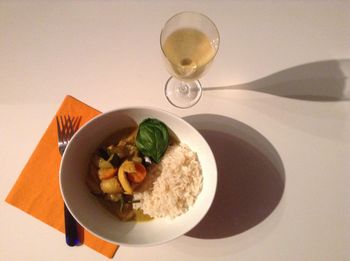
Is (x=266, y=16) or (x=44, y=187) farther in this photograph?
(x=266, y=16)

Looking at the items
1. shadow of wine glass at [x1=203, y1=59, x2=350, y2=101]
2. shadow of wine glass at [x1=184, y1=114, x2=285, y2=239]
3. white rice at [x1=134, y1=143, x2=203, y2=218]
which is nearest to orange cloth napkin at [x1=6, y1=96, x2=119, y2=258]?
white rice at [x1=134, y1=143, x2=203, y2=218]

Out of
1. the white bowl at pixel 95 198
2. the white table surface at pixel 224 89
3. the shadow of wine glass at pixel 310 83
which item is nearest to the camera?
the white bowl at pixel 95 198

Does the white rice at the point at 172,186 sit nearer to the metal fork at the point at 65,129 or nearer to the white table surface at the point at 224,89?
the white table surface at the point at 224,89

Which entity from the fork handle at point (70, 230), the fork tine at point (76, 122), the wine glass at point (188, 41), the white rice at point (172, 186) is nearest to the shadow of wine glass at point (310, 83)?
the wine glass at point (188, 41)

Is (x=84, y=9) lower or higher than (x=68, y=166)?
higher

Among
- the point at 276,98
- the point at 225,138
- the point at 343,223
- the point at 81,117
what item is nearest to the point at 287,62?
the point at 276,98

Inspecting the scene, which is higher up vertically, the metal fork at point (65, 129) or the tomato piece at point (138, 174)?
the metal fork at point (65, 129)

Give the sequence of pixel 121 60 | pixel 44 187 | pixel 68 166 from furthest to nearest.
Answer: pixel 121 60
pixel 44 187
pixel 68 166

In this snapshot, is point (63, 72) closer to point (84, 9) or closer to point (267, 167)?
point (84, 9)

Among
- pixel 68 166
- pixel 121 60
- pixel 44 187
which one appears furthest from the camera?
pixel 121 60
